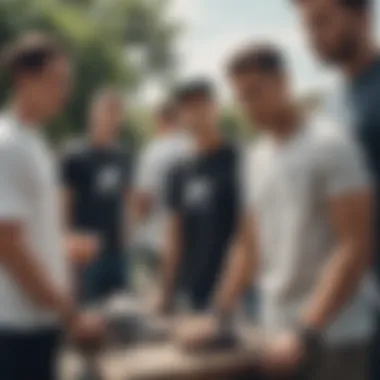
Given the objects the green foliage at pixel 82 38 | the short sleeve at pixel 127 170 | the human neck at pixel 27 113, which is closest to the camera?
the human neck at pixel 27 113

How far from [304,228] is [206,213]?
66.9 inches

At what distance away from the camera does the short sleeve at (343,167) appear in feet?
9.21

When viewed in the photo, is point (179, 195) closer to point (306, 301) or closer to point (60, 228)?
point (60, 228)

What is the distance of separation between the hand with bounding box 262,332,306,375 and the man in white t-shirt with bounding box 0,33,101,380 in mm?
702

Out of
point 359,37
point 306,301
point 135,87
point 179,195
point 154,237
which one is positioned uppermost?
point 135,87

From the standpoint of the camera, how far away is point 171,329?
11.3 feet

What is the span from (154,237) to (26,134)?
125 inches

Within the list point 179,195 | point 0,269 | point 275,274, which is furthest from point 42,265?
point 179,195

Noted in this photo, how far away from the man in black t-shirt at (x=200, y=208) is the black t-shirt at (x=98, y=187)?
125 cm

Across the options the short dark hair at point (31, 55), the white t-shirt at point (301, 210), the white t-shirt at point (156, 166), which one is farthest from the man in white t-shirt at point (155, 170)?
A: the white t-shirt at point (301, 210)

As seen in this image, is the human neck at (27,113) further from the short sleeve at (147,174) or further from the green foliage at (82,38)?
the green foliage at (82,38)

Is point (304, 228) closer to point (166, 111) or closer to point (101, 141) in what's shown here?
point (101, 141)

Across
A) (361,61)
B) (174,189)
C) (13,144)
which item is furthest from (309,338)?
(174,189)

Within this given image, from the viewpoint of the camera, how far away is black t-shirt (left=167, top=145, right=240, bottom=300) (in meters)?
4.58
